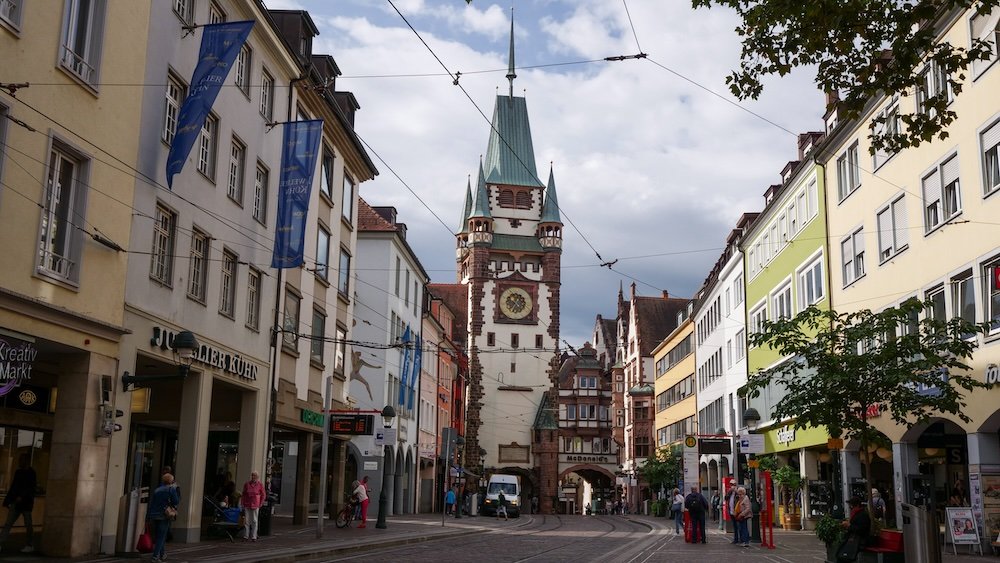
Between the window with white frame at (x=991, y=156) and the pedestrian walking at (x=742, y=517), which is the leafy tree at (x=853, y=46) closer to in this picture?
the window with white frame at (x=991, y=156)

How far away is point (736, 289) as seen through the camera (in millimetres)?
54062

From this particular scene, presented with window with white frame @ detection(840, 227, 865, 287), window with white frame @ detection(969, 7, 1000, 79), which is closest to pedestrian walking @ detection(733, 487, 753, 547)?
window with white frame @ detection(840, 227, 865, 287)

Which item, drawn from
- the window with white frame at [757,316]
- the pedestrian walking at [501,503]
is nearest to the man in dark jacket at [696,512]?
the window with white frame at [757,316]

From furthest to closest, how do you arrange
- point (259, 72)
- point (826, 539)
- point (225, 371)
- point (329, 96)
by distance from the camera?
point (329, 96), point (259, 72), point (225, 371), point (826, 539)

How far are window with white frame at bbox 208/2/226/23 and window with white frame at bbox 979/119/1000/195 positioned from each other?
680 inches

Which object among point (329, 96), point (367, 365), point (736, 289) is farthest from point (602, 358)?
point (329, 96)

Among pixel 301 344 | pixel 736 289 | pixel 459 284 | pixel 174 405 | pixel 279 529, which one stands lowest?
pixel 279 529

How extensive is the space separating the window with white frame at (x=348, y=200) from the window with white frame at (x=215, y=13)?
12086 millimetres

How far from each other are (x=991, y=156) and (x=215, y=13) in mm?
17542

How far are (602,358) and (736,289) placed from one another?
67.1 m

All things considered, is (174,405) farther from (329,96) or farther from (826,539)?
(826,539)

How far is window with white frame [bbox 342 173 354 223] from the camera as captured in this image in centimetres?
3606

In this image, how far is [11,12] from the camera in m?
15.5

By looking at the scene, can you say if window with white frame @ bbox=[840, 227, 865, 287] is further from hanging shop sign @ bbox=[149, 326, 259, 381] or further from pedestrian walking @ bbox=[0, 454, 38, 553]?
pedestrian walking @ bbox=[0, 454, 38, 553]
